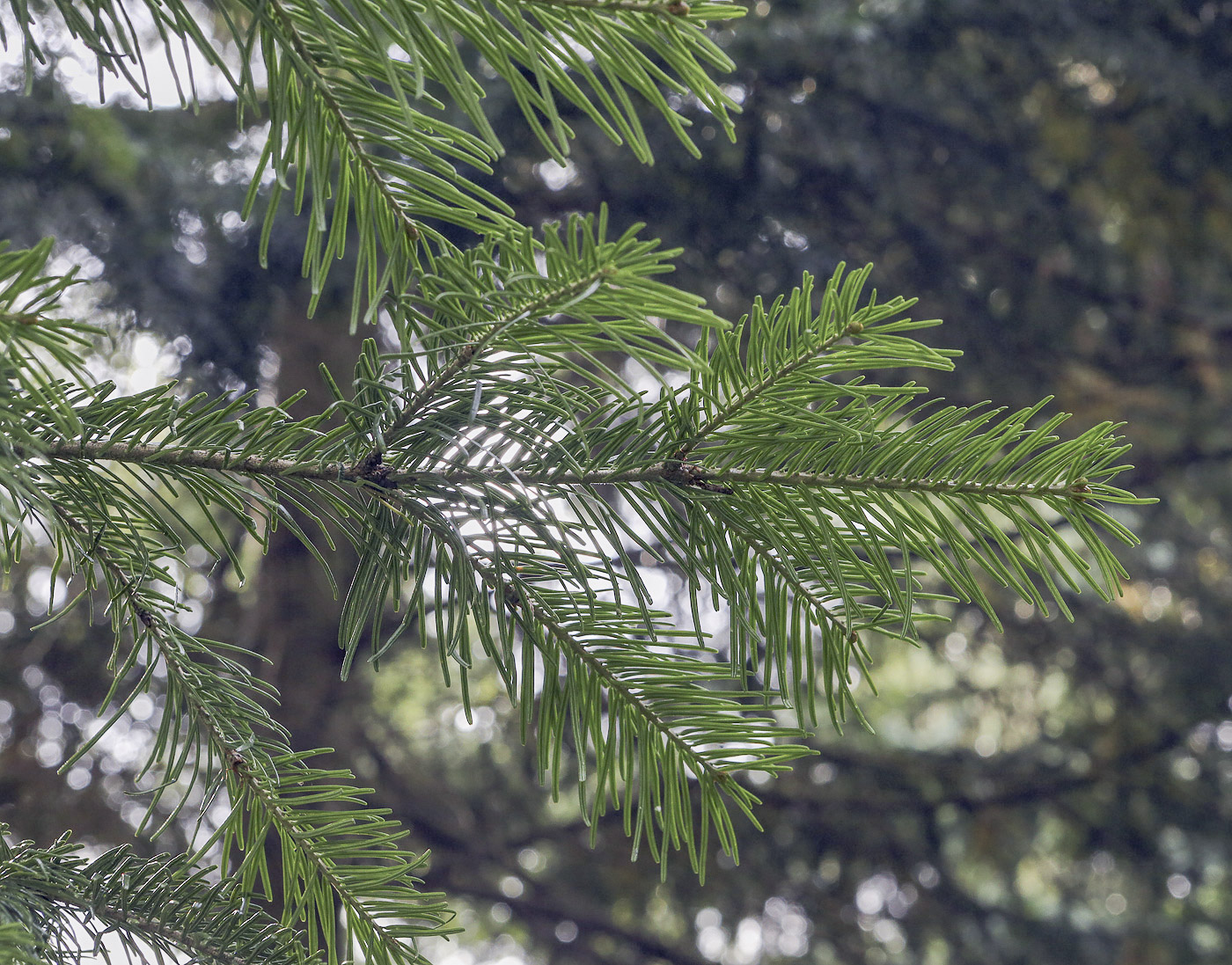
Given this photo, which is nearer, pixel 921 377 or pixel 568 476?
pixel 568 476

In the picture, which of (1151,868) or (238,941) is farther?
(1151,868)

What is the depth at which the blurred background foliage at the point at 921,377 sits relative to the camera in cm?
162

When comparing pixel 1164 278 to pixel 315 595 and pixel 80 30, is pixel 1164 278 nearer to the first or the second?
pixel 315 595

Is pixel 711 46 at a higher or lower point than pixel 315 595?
lower

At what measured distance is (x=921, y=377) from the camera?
2082 mm

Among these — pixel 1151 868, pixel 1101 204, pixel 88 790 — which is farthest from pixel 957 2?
pixel 88 790

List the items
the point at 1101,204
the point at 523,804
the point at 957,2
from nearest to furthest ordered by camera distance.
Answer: the point at 957,2, the point at 1101,204, the point at 523,804

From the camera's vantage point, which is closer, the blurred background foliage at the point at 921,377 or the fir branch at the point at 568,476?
the fir branch at the point at 568,476

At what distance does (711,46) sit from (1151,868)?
97.4 inches

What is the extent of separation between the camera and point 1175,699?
2.15m

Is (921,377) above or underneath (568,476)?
above

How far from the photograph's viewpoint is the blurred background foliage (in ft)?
5.32

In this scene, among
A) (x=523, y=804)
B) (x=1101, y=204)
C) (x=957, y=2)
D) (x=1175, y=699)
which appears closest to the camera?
(x=957, y=2)

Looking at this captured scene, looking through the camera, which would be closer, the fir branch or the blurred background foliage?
the fir branch
